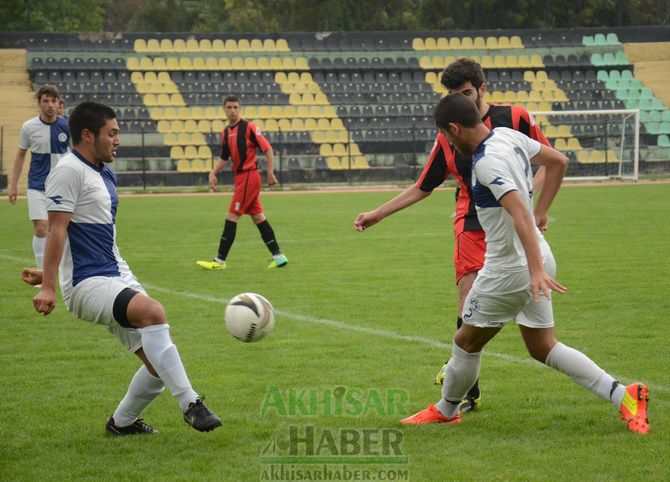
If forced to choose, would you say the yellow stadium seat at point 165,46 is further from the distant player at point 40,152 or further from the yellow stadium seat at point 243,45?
the distant player at point 40,152

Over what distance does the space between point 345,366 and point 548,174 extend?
2.06 m

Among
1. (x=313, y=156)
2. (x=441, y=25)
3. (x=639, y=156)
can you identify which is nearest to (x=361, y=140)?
(x=313, y=156)

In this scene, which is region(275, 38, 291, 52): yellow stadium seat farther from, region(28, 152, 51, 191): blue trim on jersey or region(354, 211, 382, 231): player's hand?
region(354, 211, 382, 231): player's hand

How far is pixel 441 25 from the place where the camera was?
142 ft

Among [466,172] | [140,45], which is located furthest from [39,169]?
[140,45]

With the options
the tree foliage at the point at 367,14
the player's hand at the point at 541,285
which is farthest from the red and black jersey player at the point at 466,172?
the tree foliage at the point at 367,14

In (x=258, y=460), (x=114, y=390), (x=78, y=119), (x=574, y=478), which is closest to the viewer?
(x=574, y=478)

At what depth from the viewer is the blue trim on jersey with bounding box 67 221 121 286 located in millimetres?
5070

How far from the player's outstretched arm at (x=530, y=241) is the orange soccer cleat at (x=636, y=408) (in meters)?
0.80

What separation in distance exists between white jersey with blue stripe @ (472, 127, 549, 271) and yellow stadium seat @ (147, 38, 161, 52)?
30841mm

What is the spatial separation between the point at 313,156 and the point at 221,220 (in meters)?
12.7

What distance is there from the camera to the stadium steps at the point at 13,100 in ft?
98.2

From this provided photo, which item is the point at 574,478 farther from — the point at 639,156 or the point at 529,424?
the point at 639,156

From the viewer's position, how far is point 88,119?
203 inches
